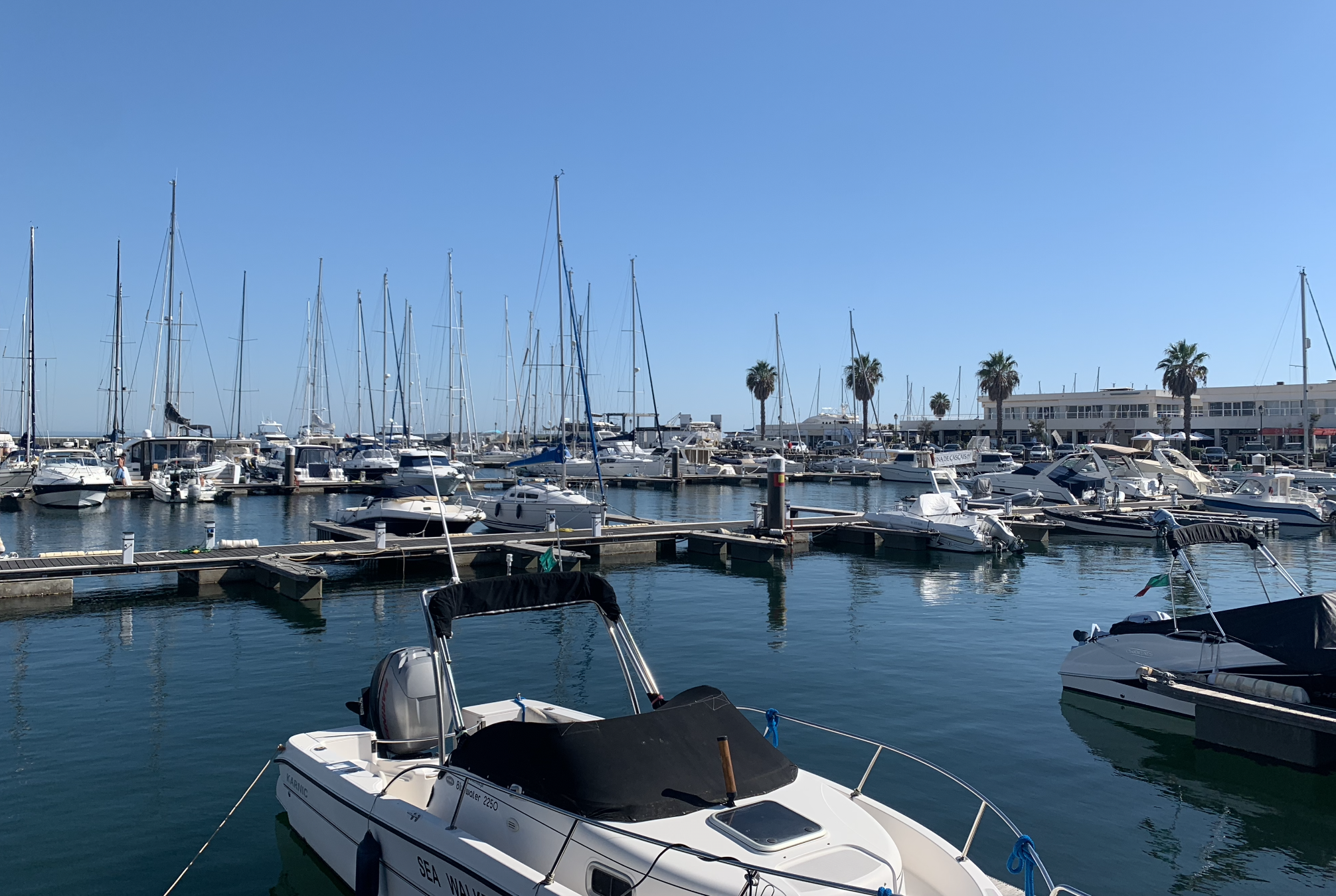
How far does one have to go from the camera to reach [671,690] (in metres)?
15.2

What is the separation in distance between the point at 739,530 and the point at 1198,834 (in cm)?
2386

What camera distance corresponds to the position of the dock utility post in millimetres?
31484

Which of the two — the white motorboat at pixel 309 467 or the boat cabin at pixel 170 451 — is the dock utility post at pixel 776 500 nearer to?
the white motorboat at pixel 309 467

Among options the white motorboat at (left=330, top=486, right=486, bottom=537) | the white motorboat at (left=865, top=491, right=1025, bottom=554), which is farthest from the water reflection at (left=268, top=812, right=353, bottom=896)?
the white motorboat at (left=865, top=491, right=1025, bottom=554)

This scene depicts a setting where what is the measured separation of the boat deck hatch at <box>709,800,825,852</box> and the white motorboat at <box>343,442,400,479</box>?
6011 centimetres

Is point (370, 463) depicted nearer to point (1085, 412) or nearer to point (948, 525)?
point (948, 525)

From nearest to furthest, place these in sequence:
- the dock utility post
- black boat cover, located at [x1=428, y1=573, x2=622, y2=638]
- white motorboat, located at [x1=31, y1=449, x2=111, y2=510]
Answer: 1. black boat cover, located at [x1=428, y1=573, x2=622, y2=638]
2. the dock utility post
3. white motorboat, located at [x1=31, y1=449, x2=111, y2=510]

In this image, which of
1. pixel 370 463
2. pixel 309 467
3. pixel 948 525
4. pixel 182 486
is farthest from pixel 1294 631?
pixel 370 463

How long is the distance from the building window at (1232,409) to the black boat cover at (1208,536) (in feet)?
295

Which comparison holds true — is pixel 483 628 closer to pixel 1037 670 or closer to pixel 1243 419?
pixel 1037 670

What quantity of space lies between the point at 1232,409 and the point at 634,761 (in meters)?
102

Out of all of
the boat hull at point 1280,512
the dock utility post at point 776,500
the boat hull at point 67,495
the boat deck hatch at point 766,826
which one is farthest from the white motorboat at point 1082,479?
the boat hull at point 67,495

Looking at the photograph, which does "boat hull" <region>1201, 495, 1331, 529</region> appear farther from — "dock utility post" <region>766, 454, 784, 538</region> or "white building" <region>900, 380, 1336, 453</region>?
"white building" <region>900, 380, 1336, 453</region>

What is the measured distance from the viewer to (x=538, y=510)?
111 ft
